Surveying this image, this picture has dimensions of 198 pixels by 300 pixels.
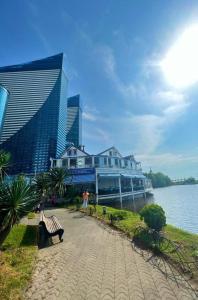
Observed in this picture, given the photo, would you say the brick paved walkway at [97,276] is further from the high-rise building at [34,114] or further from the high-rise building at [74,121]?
the high-rise building at [74,121]

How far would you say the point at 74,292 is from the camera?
5.21m

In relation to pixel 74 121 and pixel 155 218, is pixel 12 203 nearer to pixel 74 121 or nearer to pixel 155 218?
pixel 155 218

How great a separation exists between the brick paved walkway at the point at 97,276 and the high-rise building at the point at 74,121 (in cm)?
9557

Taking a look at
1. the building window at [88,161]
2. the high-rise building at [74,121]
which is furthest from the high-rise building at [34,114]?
the building window at [88,161]

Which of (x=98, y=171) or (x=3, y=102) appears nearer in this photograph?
(x=98, y=171)

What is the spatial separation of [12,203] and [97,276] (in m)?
4.46

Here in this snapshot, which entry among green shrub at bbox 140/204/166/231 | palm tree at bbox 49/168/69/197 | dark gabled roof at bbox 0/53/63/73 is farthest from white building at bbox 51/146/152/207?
dark gabled roof at bbox 0/53/63/73

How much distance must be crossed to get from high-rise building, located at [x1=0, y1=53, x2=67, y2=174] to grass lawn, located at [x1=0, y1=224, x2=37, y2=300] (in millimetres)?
69138

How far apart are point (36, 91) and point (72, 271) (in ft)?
317

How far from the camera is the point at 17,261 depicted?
23.4 feet

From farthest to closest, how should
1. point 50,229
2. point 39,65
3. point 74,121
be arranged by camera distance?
1. point 74,121
2. point 39,65
3. point 50,229

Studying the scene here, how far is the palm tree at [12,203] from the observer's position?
808 cm

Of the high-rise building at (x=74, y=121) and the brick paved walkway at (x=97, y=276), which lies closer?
the brick paved walkway at (x=97, y=276)

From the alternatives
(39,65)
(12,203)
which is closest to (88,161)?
(12,203)
